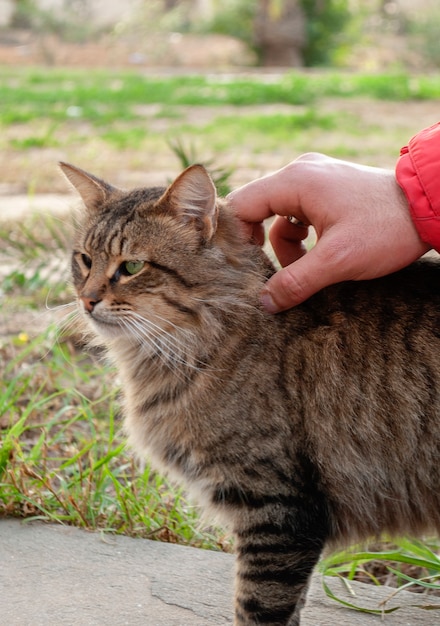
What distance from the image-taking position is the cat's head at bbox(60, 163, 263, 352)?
2229 mm

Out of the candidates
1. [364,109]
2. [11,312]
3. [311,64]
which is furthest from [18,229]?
[311,64]

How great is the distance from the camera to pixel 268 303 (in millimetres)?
2236

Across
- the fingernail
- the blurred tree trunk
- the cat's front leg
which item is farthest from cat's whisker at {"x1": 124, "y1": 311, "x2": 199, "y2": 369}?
the blurred tree trunk

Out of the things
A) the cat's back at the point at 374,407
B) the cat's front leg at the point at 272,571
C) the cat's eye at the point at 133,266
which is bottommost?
the cat's front leg at the point at 272,571

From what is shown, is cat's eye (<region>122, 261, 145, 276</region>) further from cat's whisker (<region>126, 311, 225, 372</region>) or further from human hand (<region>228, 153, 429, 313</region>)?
human hand (<region>228, 153, 429, 313</region>)

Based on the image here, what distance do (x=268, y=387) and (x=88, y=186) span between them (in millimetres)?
861

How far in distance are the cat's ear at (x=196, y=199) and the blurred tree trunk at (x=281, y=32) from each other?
1709 centimetres

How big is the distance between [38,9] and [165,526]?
2269 cm

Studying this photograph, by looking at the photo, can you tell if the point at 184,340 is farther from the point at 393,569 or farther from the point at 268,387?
the point at 393,569

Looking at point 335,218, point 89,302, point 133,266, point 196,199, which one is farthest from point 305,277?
point 89,302

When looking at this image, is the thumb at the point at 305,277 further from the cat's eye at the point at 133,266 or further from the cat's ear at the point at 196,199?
the cat's eye at the point at 133,266

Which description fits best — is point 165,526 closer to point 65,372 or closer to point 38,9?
point 65,372

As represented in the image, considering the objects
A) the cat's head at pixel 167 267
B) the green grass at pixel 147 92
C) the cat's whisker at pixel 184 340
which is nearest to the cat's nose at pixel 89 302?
the cat's head at pixel 167 267

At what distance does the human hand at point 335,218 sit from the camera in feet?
7.12
